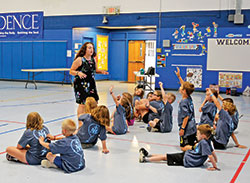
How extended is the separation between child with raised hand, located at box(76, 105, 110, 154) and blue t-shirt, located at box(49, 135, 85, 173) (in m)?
0.76

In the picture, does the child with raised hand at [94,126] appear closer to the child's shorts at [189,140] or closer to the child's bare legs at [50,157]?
the child's bare legs at [50,157]

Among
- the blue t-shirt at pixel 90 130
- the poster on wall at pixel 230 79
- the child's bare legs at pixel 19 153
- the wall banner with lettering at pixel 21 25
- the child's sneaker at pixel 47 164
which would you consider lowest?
the child's sneaker at pixel 47 164

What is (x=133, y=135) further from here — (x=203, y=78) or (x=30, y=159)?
(x=203, y=78)

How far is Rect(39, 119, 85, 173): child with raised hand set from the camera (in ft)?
12.8

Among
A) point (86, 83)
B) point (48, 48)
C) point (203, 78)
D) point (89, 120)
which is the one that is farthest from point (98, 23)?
point (89, 120)

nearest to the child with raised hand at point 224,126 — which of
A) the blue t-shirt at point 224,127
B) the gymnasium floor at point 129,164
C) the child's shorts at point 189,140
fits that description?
the blue t-shirt at point 224,127

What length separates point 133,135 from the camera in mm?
5996

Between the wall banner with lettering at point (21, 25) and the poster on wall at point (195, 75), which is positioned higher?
the wall banner with lettering at point (21, 25)

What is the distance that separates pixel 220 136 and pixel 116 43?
14.8m

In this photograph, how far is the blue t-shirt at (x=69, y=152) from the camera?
3902 millimetres

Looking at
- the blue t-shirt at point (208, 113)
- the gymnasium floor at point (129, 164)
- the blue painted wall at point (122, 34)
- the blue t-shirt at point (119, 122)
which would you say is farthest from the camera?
the blue painted wall at point (122, 34)

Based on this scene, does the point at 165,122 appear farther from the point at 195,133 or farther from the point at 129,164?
the point at 129,164

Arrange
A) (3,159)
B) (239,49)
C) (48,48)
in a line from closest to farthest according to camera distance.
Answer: (3,159), (239,49), (48,48)

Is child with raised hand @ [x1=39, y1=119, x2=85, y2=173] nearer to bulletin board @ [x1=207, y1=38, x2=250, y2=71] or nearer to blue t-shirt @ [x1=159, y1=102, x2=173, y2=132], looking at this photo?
blue t-shirt @ [x1=159, y1=102, x2=173, y2=132]
